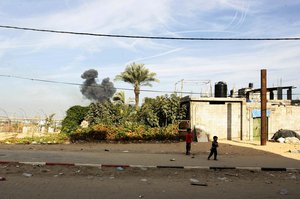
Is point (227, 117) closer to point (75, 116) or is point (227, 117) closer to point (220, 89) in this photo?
point (220, 89)

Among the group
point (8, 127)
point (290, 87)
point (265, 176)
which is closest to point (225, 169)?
point (265, 176)

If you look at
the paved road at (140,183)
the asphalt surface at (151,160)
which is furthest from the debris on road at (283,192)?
the asphalt surface at (151,160)

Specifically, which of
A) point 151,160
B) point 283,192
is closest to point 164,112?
point 151,160

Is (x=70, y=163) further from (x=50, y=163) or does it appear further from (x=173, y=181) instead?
(x=173, y=181)

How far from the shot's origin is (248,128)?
27453 millimetres

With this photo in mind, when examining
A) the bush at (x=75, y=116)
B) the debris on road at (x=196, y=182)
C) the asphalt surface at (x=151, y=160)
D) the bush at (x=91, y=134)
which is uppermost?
the bush at (x=75, y=116)

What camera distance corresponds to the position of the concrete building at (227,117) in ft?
87.5

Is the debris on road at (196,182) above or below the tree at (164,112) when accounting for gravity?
below

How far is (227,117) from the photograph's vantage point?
27016mm

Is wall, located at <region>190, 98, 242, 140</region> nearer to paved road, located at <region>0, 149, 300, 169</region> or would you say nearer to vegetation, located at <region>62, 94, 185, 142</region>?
vegetation, located at <region>62, 94, 185, 142</region>

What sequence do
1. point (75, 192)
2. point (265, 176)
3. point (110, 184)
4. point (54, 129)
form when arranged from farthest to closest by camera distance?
point (54, 129), point (265, 176), point (110, 184), point (75, 192)

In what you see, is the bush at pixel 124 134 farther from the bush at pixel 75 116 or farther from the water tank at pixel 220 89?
the water tank at pixel 220 89

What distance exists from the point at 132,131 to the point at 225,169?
43.6ft

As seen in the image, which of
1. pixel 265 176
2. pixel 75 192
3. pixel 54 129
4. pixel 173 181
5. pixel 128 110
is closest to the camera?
pixel 75 192
